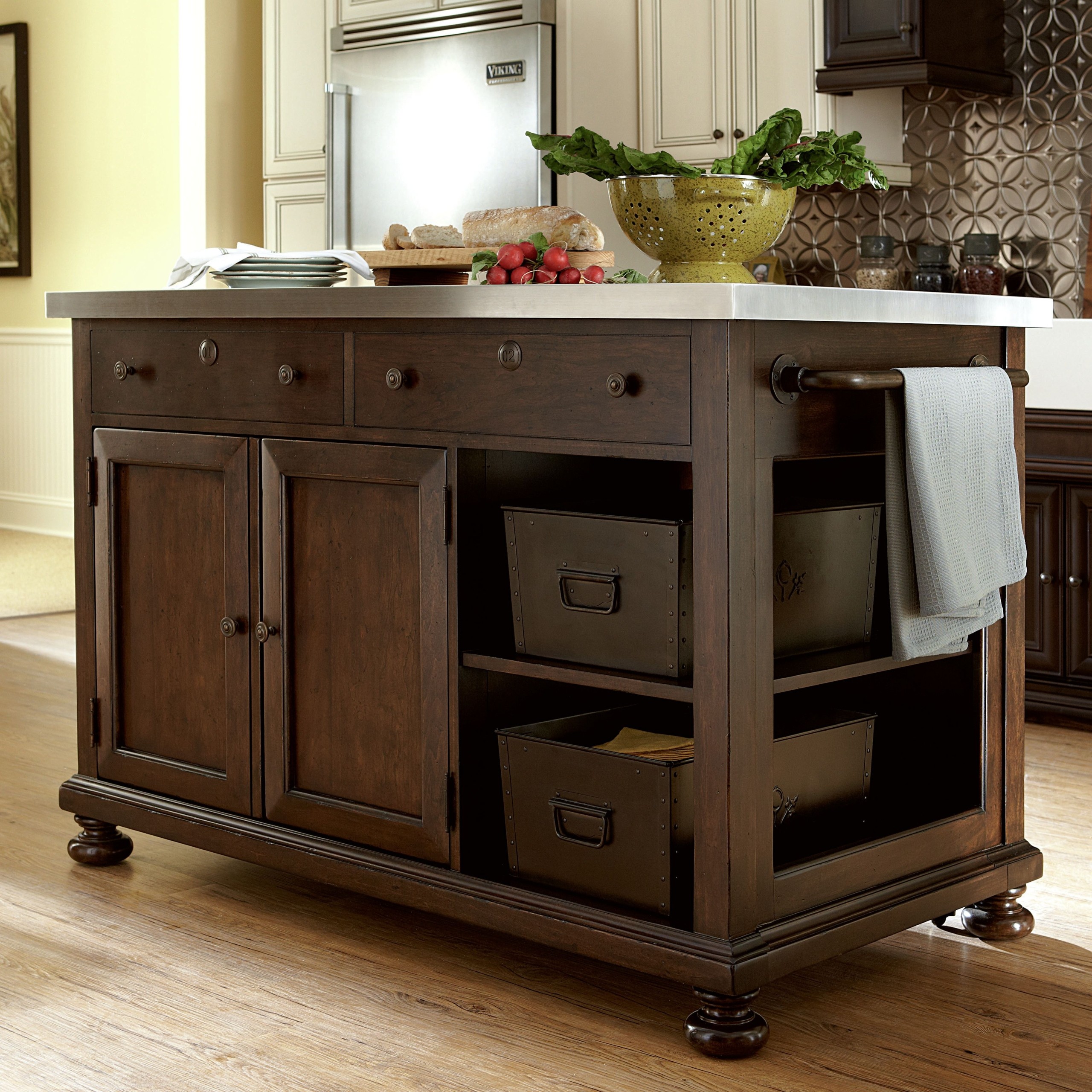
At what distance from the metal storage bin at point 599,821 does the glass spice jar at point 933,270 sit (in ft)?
7.21

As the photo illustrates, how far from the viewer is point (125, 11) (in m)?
6.56

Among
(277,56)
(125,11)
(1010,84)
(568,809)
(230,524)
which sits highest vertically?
(125,11)

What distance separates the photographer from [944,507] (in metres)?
1.81

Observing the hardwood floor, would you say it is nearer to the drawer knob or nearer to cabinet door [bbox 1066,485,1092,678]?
the drawer knob

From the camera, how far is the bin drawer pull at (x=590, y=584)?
182 cm

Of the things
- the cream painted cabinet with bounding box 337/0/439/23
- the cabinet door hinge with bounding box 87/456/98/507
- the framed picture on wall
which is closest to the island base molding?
the cabinet door hinge with bounding box 87/456/98/507

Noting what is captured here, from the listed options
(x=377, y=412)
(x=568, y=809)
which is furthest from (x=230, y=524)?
(x=568, y=809)

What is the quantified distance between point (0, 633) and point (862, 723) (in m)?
3.20

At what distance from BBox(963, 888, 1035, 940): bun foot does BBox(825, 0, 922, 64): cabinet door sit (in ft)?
7.00

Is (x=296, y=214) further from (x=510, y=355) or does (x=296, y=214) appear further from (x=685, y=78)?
(x=510, y=355)

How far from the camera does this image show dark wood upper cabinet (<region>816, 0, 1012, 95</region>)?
349cm

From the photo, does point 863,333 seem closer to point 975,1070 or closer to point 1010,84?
point 975,1070

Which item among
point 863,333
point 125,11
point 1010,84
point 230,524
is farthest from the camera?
point 125,11

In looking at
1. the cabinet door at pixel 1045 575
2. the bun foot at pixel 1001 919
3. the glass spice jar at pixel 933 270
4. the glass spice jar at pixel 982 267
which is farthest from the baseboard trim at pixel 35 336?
the bun foot at pixel 1001 919
